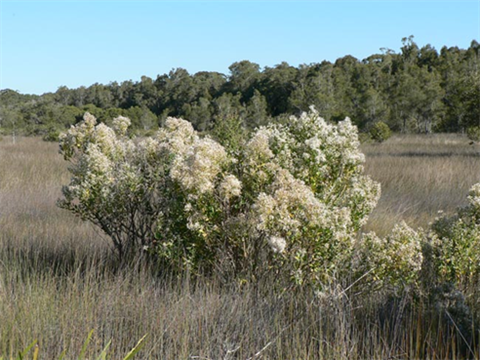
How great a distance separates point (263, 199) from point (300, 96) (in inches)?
2264

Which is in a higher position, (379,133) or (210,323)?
(379,133)

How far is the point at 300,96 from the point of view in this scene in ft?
197

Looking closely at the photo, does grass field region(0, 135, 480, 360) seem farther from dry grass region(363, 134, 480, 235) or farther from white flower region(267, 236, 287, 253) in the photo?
dry grass region(363, 134, 480, 235)

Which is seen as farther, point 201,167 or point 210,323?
point 201,167

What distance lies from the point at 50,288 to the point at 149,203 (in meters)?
1.24

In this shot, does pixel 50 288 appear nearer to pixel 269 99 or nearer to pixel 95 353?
pixel 95 353

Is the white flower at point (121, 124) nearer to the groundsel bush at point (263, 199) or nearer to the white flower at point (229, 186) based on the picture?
the groundsel bush at point (263, 199)

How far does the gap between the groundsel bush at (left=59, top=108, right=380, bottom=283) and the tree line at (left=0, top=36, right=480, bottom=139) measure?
828 inches

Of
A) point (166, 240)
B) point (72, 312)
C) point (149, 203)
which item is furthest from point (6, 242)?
point (72, 312)

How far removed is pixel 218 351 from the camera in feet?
9.77

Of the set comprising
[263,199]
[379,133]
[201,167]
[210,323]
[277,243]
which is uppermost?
[379,133]

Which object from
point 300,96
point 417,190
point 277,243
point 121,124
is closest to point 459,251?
point 277,243

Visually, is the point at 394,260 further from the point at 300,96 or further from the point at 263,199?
the point at 300,96

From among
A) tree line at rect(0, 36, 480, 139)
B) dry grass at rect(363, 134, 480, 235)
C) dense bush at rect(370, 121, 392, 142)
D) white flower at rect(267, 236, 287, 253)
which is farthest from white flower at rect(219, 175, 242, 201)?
dense bush at rect(370, 121, 392, 142)
